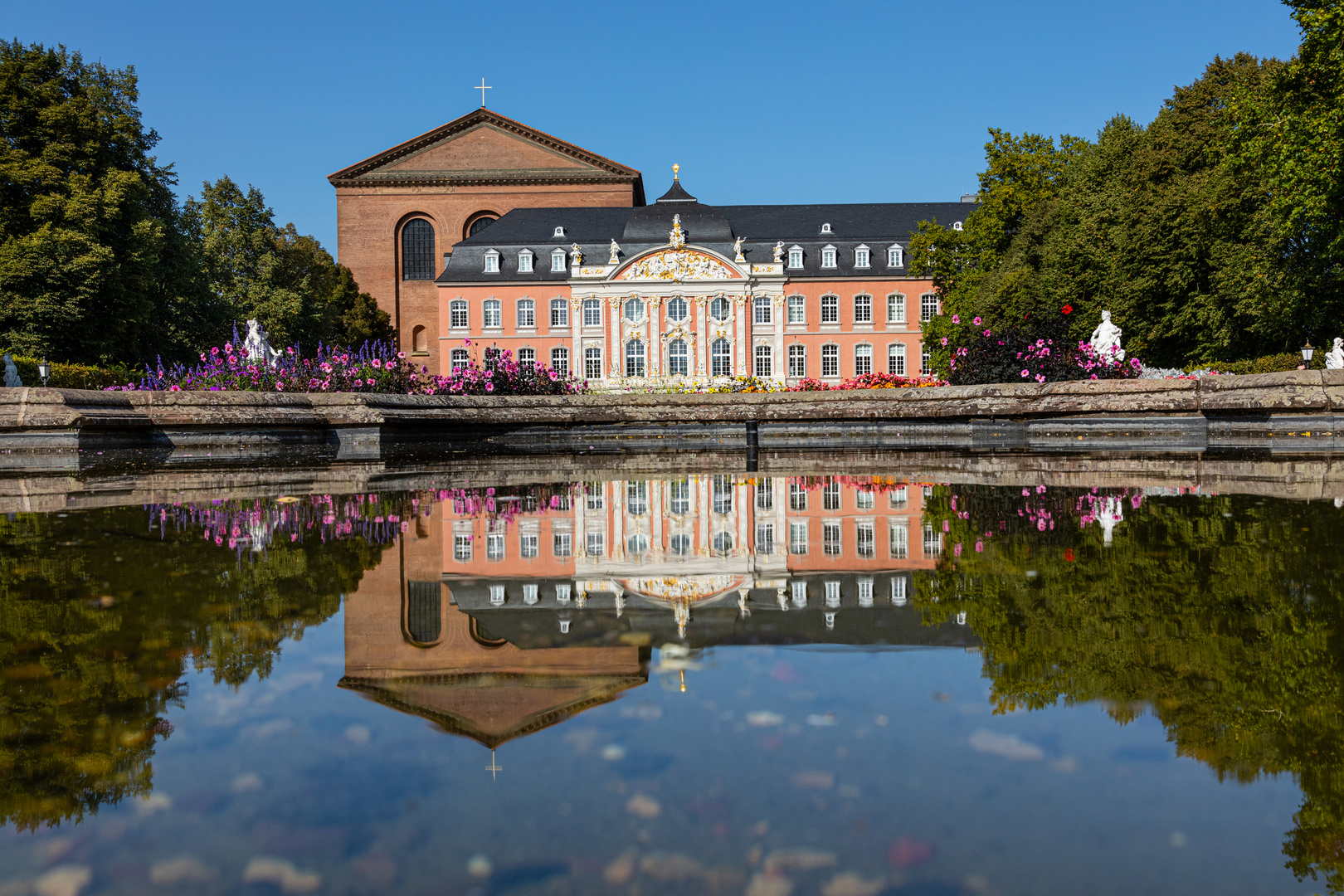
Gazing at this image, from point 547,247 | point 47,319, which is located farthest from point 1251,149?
point 547,247

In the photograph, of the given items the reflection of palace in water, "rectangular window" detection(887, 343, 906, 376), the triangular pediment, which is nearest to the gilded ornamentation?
"rectangular window" detection(887, 343, 906, 376)

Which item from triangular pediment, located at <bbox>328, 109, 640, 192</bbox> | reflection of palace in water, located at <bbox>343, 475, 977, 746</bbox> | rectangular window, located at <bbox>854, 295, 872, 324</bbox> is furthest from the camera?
triangular pediment, located at <bbox>328, 109, 640, 192</bbox>

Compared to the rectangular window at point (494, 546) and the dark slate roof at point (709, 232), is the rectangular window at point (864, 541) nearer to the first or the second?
the rectangular window at point (494, 546)

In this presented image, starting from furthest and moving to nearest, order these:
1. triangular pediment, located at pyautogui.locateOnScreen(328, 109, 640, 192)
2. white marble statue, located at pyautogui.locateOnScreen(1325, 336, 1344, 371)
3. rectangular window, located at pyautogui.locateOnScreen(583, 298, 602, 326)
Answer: triangular pediment, located at pyautogui.locateOnScreen(328, 109, 640, 192), rectangular window, located at pyautogui.locateOnScreen(583, 298, 602, 326), white marble statue, located at pyautogui.locateOnScreen(1325, 336, 1344, 371)

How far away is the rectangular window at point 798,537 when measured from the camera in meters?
4.52

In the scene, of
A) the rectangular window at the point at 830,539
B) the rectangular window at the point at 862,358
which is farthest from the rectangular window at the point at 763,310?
the rectangular window at the point at 830,539

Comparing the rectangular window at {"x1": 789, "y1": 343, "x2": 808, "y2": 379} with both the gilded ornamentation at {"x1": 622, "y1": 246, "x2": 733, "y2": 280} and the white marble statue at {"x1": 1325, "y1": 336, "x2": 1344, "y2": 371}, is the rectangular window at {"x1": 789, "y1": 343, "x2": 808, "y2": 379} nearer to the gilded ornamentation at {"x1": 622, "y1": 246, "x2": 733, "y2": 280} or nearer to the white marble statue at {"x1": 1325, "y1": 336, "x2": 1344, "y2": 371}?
the gilded ornamentation at {"x1": 622, "y1": 246, "x2": 733, "y2": 280}

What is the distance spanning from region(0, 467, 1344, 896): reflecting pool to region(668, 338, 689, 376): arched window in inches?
2103

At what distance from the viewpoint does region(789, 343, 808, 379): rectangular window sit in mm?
58469

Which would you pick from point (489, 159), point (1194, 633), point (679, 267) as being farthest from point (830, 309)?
point (1194, 633)

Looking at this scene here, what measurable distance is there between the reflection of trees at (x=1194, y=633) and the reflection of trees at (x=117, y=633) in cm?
188

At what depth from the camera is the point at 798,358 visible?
58656 mm

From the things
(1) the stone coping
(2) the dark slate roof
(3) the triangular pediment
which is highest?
(3) the triangular pediment

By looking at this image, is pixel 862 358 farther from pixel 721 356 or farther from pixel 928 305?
pixel 721 356
